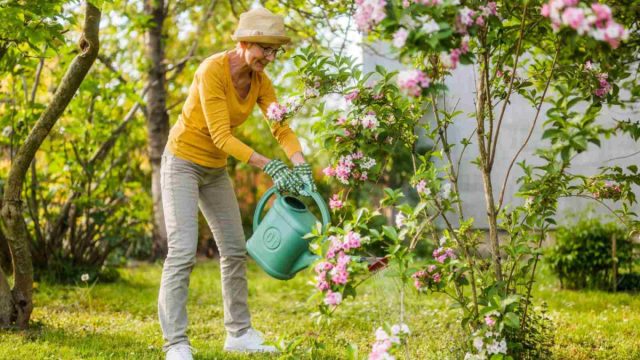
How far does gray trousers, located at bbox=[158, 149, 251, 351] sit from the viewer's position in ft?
9.51

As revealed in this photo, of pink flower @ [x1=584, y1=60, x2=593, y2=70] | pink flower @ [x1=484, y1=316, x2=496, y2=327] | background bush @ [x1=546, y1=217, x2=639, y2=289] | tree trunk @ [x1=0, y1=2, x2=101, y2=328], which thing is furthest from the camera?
background bush @ [x1=546, y1=217, x2=639, y2=289]

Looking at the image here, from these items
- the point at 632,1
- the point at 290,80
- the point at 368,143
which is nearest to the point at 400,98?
the point at 368,143

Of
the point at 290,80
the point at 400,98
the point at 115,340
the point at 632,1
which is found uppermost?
the point at 290,80

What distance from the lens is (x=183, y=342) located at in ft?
9.51

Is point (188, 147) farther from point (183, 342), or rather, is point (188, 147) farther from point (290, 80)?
point (290, 80)

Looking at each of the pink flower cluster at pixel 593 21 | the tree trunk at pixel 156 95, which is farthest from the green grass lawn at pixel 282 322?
the tree trunk at pixel 156 95

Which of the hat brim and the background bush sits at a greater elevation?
the hat brim

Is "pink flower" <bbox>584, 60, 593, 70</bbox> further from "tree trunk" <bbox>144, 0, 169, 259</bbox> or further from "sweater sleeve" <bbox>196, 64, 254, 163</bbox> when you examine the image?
"tree trunk" <bbox>144, 0, 169, 259</bbox>

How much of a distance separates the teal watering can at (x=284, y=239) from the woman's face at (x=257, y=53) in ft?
1.70

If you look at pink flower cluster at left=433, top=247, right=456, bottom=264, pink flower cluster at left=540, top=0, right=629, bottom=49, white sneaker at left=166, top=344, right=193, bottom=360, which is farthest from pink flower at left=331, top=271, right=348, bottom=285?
white sneaker at left=166, top=344, right=193, bottom=360

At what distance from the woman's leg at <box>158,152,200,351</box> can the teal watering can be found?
0.30 m

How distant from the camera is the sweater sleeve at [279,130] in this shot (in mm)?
3017

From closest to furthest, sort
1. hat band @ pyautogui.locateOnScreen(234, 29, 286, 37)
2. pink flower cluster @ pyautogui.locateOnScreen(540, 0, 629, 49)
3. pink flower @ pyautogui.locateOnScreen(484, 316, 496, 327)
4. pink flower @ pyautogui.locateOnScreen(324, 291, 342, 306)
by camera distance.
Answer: pink flower cluster @ pyautogui.locateOnScreen(540, 0, 629, 49) → pink flower @ pyautogui.locateOnScreen(324, 291, 342, 306) → pink flower @ pyautogui.locateOnScreen(484, 316, 496, 327) → hat band @ pyautogui.locateOnScreen(234, 29, 286, 37)

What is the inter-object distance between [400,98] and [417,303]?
2218 mm
